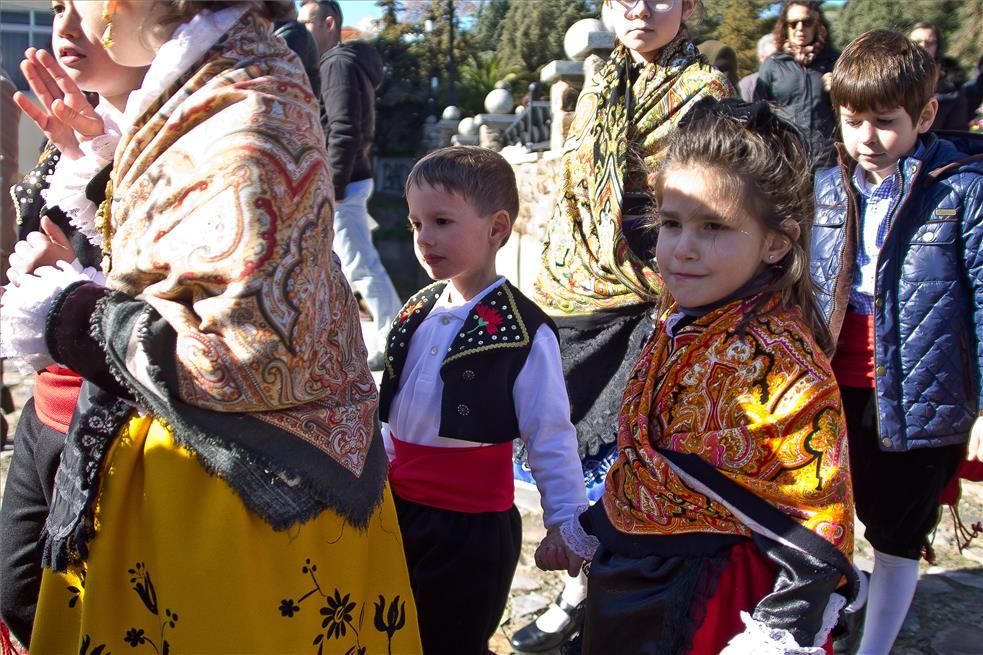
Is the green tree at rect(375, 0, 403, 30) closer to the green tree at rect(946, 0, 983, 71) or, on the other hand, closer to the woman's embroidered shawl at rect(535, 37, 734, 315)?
the green tree at rect(946, 0, 983, 71)

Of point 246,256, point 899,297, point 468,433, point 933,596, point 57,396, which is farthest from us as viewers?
point 933,596

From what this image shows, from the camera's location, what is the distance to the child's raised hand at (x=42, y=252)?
1.65 metres

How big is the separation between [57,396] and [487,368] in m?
0.88

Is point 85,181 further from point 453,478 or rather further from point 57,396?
point 453,478

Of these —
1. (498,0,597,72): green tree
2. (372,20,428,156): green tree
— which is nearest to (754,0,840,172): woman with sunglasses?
(498,0,597,72): green tree

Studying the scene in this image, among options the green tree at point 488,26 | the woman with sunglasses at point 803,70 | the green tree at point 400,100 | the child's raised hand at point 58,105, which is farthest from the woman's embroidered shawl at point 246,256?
the green tree at point 488,26

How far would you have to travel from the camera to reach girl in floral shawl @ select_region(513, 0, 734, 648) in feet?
9.15

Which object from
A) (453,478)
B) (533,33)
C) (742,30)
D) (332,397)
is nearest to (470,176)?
(453,478)

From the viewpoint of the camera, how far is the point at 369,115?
5465 millimetres

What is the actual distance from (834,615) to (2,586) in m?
1.63

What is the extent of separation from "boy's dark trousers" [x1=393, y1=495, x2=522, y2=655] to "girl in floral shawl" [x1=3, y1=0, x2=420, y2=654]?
43cm

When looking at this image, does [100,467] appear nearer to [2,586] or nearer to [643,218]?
[2,586]

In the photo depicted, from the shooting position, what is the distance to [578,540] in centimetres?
191

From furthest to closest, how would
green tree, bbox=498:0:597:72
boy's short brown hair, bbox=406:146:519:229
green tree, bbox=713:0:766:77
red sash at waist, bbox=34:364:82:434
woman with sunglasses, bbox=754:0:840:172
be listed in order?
green tree, bbox=498:0:597:72, green tree, bbox=713:0:766:77, woman with sunglasses, bbox=754:0:840:172, boy's short brown hair, bbox=406:146:519:229, red sash at waist, bbox=34:364:82:434
